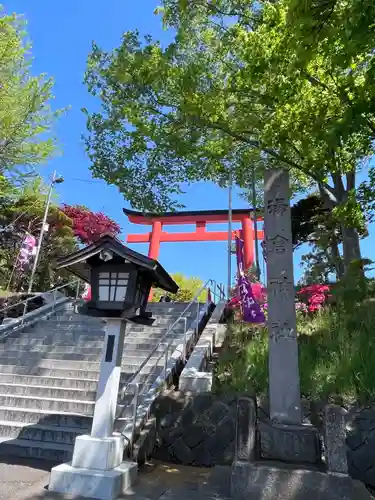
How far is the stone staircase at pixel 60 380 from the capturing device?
219 inches

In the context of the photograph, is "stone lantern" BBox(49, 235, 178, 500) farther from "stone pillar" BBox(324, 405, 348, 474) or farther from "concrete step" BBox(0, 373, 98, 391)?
"concrete step" BBox(0, 373, 98, 391)

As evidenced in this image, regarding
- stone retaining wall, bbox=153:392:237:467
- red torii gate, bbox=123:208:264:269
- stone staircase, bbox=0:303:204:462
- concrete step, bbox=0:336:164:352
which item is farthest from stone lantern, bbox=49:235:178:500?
red torii gate, bbox=123:208:264:269

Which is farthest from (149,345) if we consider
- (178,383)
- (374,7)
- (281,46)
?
(374,7)

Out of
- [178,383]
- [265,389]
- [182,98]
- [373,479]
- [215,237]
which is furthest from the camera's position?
[215,237]

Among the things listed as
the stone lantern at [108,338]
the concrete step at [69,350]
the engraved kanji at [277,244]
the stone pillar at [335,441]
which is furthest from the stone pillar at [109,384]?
the concrete step at [69,350]

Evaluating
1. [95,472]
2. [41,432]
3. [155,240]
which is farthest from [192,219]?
[95,472]

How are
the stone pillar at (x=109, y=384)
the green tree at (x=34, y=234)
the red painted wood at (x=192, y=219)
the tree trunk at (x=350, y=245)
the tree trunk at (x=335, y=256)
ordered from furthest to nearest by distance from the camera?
the red painted wood at (x=192, y=219), the green tree at (x=34, y=234), the tree trunk at (x=335, y=256), the tree trunk at (x=350, y=245), the stone pillar at (x=109, y=384)

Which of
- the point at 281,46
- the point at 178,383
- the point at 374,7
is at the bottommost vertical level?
the point at 178,383

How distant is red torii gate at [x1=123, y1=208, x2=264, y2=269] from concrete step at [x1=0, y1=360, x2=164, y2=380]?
50.7 feet

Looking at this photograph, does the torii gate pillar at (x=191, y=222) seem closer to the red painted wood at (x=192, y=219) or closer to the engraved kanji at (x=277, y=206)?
the red painted wood at (x=192, y=219)

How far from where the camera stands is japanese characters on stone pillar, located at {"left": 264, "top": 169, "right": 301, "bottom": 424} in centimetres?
473

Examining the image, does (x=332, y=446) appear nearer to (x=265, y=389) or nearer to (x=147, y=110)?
(x=265, y=389)

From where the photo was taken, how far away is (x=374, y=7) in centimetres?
343

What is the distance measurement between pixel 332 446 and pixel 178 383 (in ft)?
11.1
